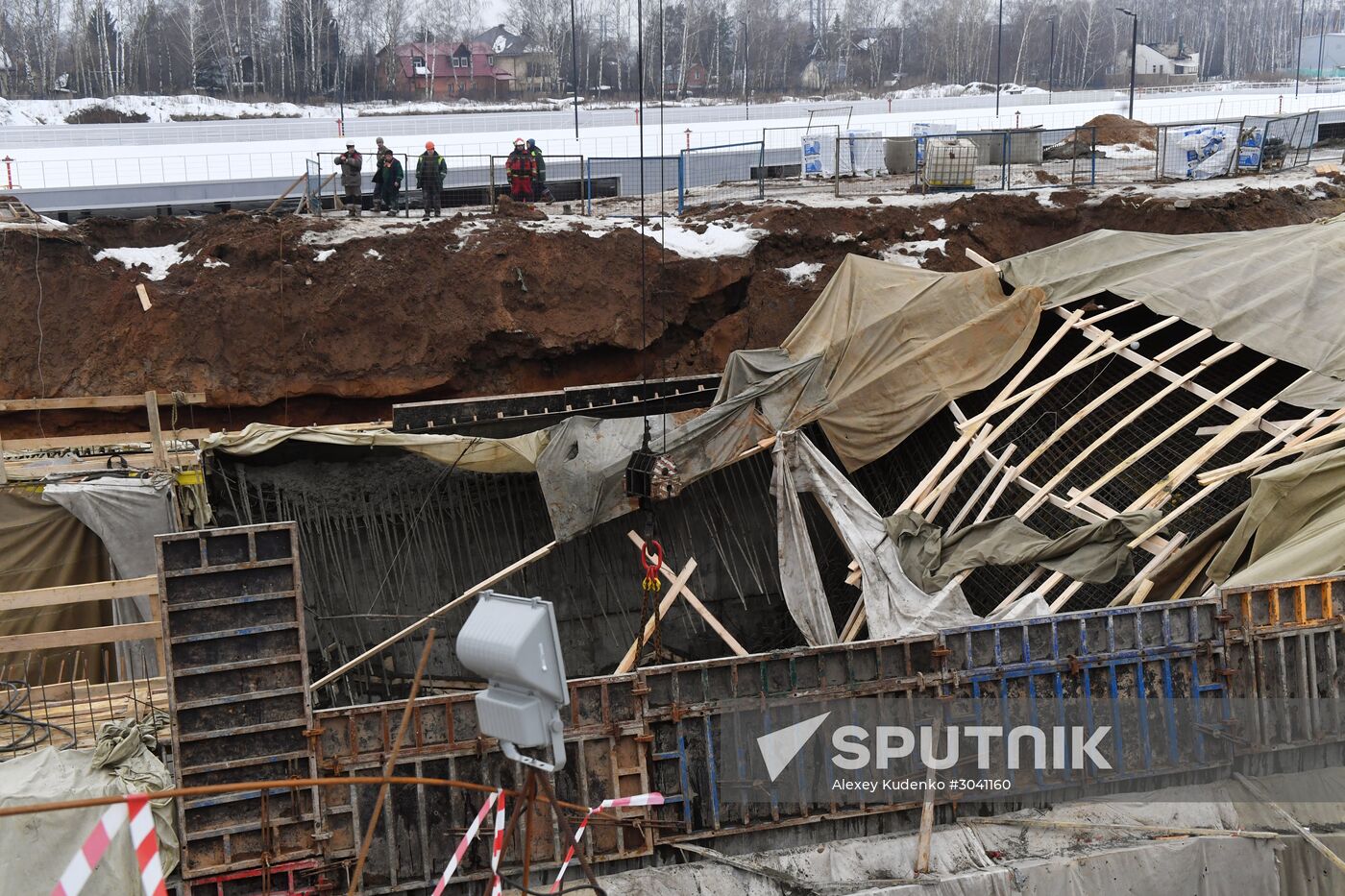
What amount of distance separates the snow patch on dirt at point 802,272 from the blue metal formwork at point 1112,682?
29.6ft

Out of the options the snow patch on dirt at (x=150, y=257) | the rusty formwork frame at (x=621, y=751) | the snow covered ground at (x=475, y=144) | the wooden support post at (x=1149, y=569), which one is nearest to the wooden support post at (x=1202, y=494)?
the wooden support post at (x=1149, y=569)

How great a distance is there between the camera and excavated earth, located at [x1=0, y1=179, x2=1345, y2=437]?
50.1ft

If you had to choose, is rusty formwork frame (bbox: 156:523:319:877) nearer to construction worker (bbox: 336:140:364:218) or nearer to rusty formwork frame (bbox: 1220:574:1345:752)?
rusty formwork frame (bbox: 1220:574:1345:752)

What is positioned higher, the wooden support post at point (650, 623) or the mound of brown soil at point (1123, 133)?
the mound of brown soil at point (1123, 133)

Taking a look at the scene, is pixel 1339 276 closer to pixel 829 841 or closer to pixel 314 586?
pixel 829 841

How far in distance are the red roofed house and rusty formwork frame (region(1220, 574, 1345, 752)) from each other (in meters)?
45.9

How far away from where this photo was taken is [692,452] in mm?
11195

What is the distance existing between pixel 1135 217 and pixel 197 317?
45.1 feet

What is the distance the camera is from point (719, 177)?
24.0 m

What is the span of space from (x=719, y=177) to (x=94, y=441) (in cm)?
1467

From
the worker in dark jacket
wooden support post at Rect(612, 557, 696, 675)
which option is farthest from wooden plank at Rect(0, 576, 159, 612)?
the worker in dark jacket

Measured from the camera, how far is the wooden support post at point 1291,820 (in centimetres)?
766

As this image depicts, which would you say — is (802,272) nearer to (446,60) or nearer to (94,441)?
(94,441)

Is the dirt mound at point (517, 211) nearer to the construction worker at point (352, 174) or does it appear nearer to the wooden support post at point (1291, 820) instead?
the construction worker at point (352, 174)
